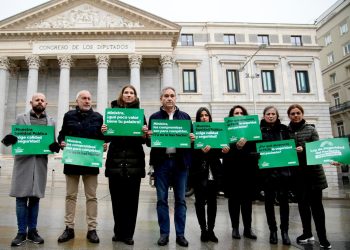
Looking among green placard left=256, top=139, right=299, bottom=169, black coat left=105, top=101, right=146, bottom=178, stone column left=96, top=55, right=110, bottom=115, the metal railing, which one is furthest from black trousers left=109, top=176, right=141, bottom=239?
the metal railing

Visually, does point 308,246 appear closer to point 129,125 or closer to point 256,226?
point 256,226

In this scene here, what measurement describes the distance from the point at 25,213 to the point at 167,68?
26.2 m

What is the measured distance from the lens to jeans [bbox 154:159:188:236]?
526 centimetres

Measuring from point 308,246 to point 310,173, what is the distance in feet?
4.00

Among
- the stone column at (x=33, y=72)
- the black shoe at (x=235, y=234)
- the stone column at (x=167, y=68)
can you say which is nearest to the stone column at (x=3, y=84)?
the stone column at (x=33, y=72)

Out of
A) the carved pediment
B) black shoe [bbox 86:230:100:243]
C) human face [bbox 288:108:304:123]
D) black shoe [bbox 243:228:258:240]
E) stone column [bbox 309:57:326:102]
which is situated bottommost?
black shoe [bbox 243:228:258:240]

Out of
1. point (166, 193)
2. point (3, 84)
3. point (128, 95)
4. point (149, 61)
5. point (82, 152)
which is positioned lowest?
point (166, 193)

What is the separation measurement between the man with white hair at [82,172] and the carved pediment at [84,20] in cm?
2724

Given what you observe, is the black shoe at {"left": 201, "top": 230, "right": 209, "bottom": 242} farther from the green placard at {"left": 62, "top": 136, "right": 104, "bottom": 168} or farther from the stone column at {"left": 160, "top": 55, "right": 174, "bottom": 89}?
the stone column at {"left": 160, "top": 55, "right": 174, "bottom": 89}

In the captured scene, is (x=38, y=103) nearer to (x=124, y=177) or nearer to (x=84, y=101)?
(x=84, y=101)

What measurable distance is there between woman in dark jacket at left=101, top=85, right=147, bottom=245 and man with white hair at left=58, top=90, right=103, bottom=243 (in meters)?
0.31

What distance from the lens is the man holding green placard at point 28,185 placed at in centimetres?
515

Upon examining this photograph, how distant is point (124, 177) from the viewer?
532 centimetres


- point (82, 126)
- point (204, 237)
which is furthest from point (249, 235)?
point (82, 126)
